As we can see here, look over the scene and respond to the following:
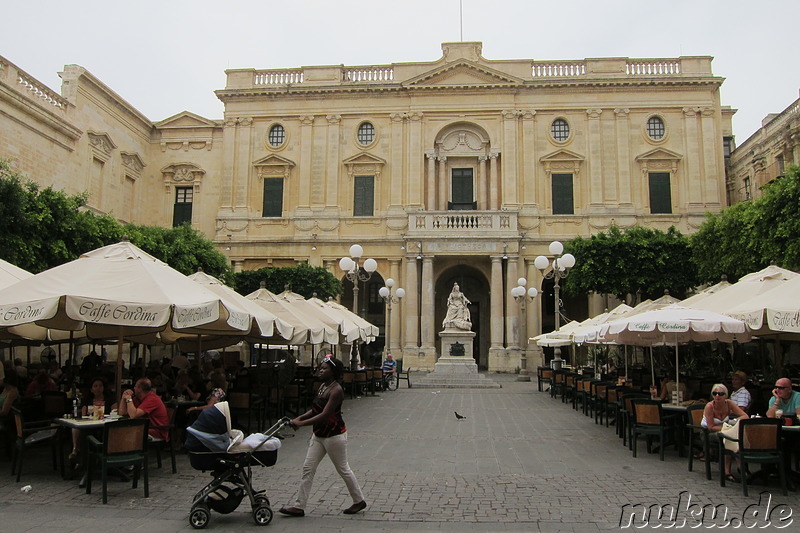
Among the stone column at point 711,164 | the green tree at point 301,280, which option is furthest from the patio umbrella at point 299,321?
the stone column at point 711,164

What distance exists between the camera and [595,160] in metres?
35.5

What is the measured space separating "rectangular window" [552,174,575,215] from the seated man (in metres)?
29.9

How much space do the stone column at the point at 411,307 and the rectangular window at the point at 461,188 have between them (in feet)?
16.5

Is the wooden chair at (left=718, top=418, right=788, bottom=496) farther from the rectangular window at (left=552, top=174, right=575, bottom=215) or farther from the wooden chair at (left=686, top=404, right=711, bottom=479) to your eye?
the rectangular window at (left=552, top=174, right=575, bottom=215)

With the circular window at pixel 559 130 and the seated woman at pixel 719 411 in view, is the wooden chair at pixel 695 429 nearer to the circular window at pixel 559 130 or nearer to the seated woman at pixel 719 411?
the seated woman at pixel 719 411

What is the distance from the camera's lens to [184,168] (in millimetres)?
38500

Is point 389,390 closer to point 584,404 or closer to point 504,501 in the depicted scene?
point 584,404

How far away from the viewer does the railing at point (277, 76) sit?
1486 inches

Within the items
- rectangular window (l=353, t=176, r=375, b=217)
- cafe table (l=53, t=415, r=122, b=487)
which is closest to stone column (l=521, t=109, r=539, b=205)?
rectangular window (l=353, t=176, r=375, b=217)

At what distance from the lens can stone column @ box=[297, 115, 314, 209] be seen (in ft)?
120

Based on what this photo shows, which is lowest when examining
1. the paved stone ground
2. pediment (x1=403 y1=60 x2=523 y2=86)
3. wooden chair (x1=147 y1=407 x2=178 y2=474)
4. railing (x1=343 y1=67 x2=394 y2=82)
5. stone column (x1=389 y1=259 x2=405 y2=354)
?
the paved stone ground

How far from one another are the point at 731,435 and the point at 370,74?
32.8m

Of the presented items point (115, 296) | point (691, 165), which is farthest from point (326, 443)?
point (691, 165)

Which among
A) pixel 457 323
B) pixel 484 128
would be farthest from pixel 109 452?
pixel 484 128
